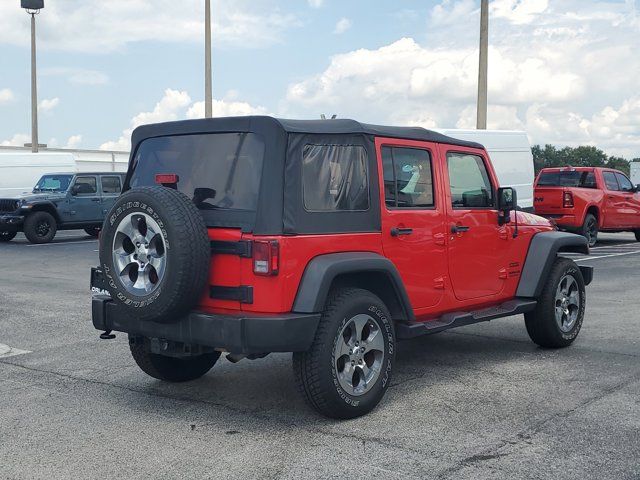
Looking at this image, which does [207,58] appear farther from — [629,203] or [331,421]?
[331,421]

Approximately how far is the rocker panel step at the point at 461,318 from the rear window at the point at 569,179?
490 inches

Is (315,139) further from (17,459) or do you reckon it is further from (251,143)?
(17,459)

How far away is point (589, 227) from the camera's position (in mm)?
18344

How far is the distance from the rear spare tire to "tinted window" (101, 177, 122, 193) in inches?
685

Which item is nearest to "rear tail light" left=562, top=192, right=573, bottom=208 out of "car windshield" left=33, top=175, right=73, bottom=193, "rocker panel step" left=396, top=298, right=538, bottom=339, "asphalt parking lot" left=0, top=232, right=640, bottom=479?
"asphalt parking lot" left=0, top=232, right=640, bottom=479

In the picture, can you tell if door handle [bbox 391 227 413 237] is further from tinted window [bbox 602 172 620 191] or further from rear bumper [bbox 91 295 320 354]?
tinted window [bbox 602 172 620 191]

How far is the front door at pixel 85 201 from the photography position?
2144cm

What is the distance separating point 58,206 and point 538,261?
16.6 metres

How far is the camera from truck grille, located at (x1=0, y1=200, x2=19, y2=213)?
68.4 feet

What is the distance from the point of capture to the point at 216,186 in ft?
17.1

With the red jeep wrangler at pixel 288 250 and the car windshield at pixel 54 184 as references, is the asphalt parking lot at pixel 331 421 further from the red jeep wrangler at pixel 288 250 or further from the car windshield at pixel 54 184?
the car windshield at pixel 54 184

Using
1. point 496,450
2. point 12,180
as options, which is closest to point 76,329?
point 496,450

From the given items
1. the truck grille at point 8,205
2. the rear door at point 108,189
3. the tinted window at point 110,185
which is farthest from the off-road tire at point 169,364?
the tinted window at point 110,185

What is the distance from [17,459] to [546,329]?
4.49 m
